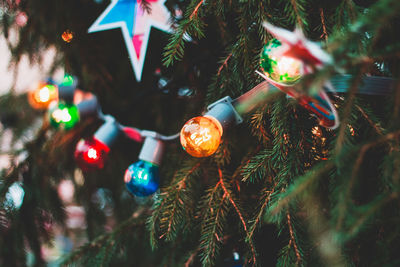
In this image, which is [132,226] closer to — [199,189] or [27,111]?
[199,189]

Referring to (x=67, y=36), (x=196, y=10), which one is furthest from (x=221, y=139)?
(x=67, y=36)

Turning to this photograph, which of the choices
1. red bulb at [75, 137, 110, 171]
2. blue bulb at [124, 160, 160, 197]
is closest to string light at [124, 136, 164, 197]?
blue bulb at [124, 160, 160, 197]

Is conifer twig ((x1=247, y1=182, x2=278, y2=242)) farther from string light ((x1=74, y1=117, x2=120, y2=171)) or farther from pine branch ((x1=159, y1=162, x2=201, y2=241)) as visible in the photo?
string light ((x1=74, y1=117, x2=120, y2=171))

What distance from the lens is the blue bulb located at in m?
0.83

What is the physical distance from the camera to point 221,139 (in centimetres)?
83

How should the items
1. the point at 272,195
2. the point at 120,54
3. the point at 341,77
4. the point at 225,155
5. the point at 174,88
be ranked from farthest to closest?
the point at 120,54 → the point at 174,88 → the point at 225,155 → the point at 272,195 → the point at 341,77

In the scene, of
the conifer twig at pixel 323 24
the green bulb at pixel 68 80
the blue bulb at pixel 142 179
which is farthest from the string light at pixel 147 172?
the conifer twig at pixel 323 24

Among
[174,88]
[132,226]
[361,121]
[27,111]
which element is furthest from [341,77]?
[27,111]

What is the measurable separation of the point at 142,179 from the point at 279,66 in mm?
493

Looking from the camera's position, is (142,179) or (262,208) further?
(142,179)

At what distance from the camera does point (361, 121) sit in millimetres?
655

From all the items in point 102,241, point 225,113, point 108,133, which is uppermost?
point 225,113

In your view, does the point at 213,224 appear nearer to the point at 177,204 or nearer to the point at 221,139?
the point at 177,204

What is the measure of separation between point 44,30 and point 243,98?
2.97 ft
